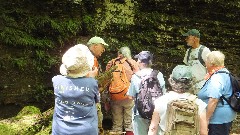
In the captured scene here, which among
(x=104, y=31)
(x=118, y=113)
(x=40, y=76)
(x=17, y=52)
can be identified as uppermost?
(x=104, y=31)

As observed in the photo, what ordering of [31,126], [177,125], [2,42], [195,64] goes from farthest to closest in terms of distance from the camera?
1. [2,42]
2. [195,64]
3. [31,126]
4. [177,125]

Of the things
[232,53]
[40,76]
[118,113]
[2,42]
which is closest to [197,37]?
[118,113]

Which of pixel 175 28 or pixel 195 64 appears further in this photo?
pixel 175 28

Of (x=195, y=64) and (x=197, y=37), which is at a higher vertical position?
(x=197, y=37)

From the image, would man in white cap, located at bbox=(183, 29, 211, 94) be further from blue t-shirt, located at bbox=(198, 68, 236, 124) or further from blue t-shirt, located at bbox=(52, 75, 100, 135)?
blue t-shirt, located at bbox=(52, 75, 100, 135)

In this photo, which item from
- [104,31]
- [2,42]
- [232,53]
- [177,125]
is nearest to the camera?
[177,125]

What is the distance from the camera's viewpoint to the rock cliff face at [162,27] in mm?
9141

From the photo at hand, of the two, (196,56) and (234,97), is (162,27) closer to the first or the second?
(196,56)

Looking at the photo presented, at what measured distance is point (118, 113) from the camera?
725 cm

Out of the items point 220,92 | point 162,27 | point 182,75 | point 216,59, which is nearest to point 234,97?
point 220,92

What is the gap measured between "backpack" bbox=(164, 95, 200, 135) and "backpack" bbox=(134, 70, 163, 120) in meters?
1.06

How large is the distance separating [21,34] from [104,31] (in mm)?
2218

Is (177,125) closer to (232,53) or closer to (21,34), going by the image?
(21,34)

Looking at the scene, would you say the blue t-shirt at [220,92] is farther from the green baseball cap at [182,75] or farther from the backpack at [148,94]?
the green baseball cap at [182,75]
